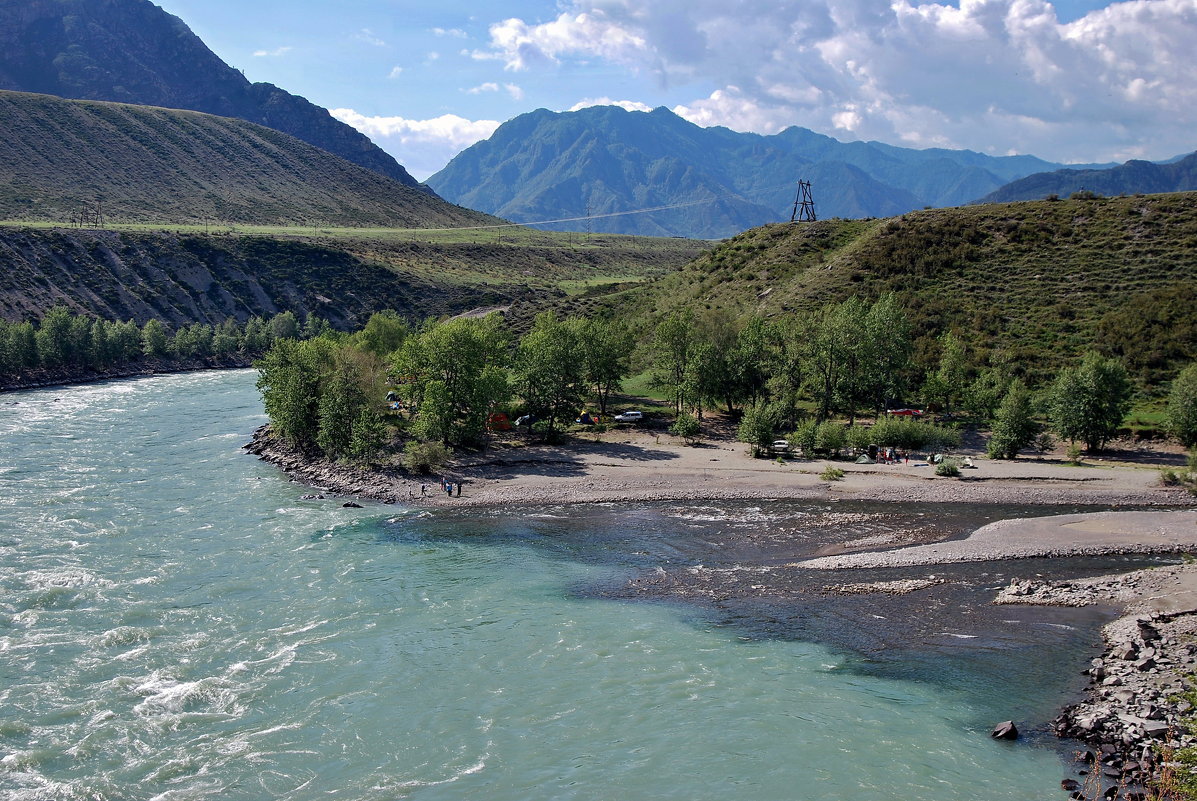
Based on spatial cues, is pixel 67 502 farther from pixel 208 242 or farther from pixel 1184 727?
pixel 208 242

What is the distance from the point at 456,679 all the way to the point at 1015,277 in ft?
238

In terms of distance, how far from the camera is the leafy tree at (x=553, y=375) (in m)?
56.2

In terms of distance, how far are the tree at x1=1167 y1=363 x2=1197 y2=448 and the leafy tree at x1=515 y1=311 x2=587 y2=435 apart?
39.8 meters

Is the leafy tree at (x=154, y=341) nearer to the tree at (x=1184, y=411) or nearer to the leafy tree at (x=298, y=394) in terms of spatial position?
the leafy tree at (x=298, y=394)

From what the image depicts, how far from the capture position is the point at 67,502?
40.3m

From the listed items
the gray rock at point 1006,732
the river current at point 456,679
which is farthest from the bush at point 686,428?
the gray rock at point 1006,732

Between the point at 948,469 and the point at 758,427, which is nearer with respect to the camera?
the point at 948,469

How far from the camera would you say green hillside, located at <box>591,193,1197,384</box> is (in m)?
64.0

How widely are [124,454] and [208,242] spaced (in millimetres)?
87333

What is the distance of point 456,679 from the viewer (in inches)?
937

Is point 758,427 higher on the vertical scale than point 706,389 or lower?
lower

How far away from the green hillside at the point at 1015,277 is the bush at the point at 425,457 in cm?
3500

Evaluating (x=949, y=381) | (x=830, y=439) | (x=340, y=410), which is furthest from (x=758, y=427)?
(x=340, y=410)

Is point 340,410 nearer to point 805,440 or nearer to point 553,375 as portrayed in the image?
point 553,375
